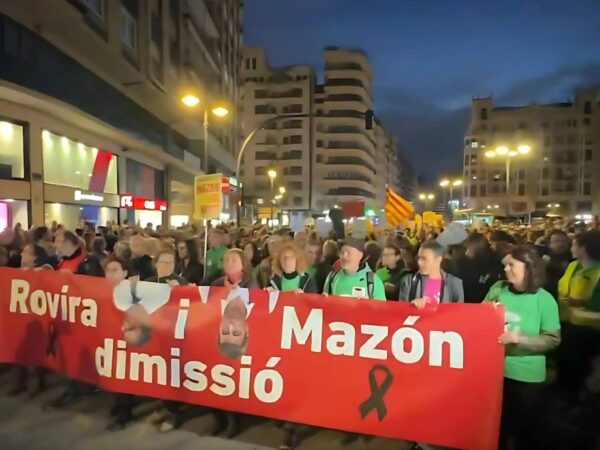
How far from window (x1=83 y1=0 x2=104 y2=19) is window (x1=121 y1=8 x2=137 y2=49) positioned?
244cm

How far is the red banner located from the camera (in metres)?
4.11

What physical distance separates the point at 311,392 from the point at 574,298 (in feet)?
8.46

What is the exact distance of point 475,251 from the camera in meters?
6.93

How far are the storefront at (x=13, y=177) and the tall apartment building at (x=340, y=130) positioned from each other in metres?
97.1

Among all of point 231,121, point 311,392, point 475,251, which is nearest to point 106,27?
point 475,251

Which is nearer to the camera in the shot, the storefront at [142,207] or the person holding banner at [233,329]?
the person holding banner at [233,329]

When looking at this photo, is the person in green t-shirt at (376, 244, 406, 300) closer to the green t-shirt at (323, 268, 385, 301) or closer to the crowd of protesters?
the crowd of protesters

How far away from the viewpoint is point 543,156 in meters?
123

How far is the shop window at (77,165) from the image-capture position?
70.6 ft

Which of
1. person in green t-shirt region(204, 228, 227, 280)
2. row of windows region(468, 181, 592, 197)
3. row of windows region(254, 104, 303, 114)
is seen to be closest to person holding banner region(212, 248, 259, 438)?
person in green t-shirt region(204, 228, 227, 280)

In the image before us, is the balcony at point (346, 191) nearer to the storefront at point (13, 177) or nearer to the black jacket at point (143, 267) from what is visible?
the storefront at point (13, 177)

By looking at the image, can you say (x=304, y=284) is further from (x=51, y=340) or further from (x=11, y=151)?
(x=11, y=151)

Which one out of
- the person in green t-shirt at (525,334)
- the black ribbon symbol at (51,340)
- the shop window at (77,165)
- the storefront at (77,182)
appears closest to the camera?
the person in green t-shirt at (525,334)

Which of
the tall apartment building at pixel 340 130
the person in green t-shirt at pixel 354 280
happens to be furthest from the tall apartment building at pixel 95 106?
the tall apartment building at pixel 340 130
